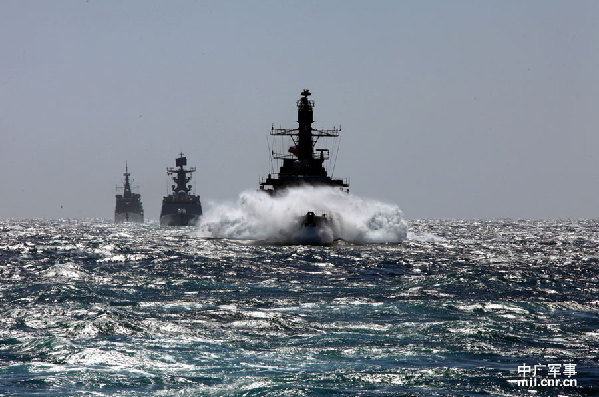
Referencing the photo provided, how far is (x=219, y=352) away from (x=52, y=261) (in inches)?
1260

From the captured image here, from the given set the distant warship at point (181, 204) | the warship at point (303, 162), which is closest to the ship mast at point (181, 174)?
the distant warship at point (181, 204)

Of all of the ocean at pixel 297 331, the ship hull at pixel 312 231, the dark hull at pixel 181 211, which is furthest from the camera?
the dark hull at pixel 181 211

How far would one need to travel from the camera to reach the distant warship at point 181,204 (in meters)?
172

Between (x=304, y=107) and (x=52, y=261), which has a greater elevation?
(x=304, y=107)

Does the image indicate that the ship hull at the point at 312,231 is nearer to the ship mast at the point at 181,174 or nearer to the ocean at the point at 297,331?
the ocean at the point at 297,331

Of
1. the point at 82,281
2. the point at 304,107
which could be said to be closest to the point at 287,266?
the point at 82,281

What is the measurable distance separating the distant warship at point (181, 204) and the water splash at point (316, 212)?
9224 cm

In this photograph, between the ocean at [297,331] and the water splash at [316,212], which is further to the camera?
the water splash at [316,212]

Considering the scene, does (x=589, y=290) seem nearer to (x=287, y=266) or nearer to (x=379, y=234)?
(x=287, y=266)

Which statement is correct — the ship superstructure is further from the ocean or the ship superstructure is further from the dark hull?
the dark hull

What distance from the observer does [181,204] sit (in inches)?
7052

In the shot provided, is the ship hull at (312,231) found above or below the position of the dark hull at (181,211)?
below

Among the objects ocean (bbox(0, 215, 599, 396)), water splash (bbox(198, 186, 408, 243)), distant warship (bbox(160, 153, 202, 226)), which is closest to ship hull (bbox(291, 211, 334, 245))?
water splash (bbox(198, 186, 408, 243))

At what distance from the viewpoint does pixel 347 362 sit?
61.4ft
